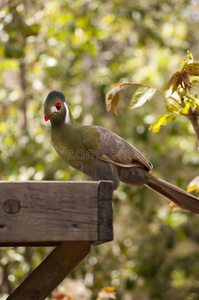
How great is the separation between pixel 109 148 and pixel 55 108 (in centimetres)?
42

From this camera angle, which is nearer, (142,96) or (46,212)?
(46,212)

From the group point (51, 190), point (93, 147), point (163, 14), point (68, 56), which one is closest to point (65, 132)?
point (93, 147)

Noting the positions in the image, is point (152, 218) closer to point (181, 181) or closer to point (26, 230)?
point (181, 181)

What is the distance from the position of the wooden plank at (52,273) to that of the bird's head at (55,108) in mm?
893

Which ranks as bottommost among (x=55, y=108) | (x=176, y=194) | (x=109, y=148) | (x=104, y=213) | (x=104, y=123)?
(x=104, y=123)

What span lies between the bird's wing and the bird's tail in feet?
0.54

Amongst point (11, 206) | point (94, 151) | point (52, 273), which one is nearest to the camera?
point (11, 206)

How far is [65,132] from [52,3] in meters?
2.94

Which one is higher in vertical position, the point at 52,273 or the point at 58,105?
the point at 58,105

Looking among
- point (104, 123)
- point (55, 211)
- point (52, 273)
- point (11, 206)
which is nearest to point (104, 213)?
point (55, 211)

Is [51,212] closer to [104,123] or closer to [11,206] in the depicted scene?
[11,206]

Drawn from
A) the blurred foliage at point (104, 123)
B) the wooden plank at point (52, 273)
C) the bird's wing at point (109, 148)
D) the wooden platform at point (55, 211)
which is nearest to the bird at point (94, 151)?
the bird's wing at point (109, 148)

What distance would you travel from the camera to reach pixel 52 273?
75.7 inches

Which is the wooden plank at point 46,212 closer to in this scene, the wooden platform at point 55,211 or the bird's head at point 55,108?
the wooden platform at point 55,211
